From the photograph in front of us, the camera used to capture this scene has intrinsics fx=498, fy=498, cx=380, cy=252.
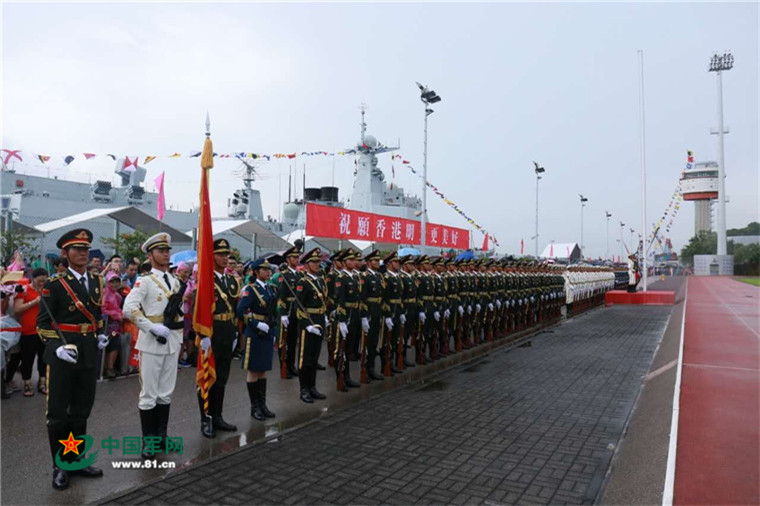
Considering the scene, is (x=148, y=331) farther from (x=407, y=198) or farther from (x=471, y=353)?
(x=407, y=198)

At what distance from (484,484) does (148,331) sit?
3067 millimetres

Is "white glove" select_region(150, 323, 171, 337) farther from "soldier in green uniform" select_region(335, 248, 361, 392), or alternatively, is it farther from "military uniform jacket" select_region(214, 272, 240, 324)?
"soldier in green uniform" select_region(335, 248, 361, 392)

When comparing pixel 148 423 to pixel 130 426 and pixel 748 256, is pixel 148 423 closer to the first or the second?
pixel 130 426

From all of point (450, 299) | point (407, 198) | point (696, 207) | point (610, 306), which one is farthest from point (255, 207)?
point (696, 207)

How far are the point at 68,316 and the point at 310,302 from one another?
290cm

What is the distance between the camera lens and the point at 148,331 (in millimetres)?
4309

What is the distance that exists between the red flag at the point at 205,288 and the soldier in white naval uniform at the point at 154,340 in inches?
8.9

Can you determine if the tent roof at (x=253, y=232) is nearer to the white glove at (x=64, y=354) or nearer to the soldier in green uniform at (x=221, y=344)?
the soldier in green uniform at (x=221, y=344)

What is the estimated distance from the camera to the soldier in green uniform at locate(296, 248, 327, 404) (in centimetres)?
621

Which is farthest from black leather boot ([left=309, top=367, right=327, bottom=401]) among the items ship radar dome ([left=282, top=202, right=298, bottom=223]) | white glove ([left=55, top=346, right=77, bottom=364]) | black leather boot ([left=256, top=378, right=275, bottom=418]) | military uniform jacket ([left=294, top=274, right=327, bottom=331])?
ship radar dome ([left=282, top=202, right=298, bottom=223])

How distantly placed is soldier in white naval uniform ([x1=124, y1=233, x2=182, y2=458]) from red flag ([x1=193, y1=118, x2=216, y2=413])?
0.23m

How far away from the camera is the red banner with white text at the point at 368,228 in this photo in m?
14.1

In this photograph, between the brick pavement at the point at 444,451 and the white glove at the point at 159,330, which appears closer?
the brick pavement at the point at 444,451

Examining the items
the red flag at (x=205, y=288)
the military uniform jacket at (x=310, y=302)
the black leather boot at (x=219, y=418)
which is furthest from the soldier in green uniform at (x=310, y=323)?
the red flag at (x=205, y=288)
